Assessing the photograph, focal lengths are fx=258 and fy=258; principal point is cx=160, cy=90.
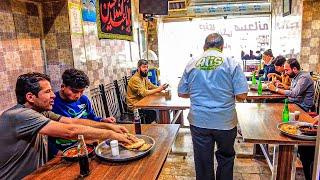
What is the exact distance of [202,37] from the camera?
8.98 metres

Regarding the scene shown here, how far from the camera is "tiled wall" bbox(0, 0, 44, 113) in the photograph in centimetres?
249

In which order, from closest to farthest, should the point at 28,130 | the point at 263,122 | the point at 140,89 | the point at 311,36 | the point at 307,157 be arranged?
the point at 28,130
the point at 263,122
the point at 307,157
the point at 140,89
the point at 311,36

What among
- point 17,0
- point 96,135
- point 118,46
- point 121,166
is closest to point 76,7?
point 17,0

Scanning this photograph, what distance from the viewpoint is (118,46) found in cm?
501

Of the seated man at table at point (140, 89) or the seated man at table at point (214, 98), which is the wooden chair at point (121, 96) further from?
the seated man at table at point (214, 98)

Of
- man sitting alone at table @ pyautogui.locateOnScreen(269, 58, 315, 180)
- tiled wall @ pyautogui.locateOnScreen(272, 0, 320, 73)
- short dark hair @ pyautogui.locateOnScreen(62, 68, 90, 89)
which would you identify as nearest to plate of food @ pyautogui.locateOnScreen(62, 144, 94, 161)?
short dark hair @ pyautogui.locateOnScreen(62, 68, 90, 89)

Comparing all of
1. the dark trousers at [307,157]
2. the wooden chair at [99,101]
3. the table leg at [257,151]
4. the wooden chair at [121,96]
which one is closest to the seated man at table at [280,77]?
the table leg at [257,151]

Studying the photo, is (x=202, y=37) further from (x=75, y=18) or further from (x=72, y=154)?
(x=72, y=154)

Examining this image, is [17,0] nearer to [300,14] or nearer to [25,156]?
[25,156]

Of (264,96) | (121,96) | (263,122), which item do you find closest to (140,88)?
(121,96)

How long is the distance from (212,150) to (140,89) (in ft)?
5.82

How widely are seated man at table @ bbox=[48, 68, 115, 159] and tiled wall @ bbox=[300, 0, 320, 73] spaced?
3931mm

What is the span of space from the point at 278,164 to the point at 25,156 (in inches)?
78.6

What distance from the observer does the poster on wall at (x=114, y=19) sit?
391cm
